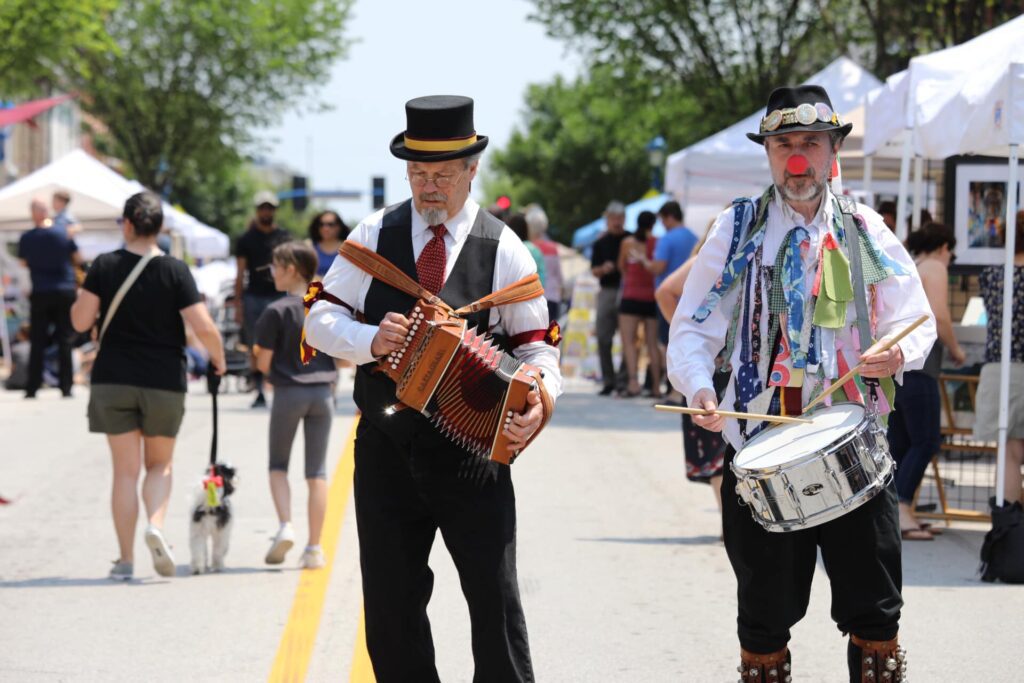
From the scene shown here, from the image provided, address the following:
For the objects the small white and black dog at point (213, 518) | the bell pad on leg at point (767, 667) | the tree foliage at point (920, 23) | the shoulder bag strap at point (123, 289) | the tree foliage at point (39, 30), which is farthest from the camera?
the tree foliage at point (39, 30)

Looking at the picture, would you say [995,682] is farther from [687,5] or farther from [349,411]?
[687,5]

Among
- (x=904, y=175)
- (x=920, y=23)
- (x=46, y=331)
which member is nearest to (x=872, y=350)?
(x=904, y=175)

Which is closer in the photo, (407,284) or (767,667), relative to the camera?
(407,284)

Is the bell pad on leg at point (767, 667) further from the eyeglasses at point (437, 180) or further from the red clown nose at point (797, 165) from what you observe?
the eyeglasses at point (437, 180)

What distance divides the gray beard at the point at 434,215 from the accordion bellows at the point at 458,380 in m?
0.28

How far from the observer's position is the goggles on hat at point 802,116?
16.8ft

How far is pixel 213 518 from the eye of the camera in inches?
349

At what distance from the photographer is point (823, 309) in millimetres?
5062

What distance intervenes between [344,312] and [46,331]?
15831 mm

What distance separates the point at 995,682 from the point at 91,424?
183 inches

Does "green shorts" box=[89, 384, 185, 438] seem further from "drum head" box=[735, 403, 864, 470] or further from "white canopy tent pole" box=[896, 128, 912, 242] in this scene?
"white canopy tent pole" box=[896, 128, 912, 242]

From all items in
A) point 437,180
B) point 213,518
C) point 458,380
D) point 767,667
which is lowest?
point 213,518

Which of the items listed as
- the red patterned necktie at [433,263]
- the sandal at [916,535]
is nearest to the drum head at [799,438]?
the red patterned necktie at [433,263]

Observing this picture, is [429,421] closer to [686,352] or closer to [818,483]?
[686,352]
